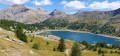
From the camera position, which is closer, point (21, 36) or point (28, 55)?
point (28, 55)

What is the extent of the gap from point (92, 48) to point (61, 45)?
64538 millimetres

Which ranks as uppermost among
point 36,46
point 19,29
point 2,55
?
point 19,29

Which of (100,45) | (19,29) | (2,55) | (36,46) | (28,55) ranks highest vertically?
(19,29)

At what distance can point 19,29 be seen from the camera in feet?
227

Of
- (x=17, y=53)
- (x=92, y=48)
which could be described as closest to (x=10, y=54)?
(x=17, y=53)

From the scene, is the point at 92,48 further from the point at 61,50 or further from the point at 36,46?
the point at 36,46

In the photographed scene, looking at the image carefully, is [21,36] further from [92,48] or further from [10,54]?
[92,48]

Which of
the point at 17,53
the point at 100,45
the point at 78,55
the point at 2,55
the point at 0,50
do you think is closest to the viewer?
the point at 2,55

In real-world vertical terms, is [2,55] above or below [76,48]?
above

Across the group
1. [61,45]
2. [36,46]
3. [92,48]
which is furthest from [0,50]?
[92,48]

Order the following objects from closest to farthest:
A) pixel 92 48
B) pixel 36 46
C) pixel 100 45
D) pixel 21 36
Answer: pixel 36 46, pixel 21 36, pixel 92 48, pixel 100 45

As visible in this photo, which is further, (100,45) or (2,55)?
(100,45)

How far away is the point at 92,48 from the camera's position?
11850cm

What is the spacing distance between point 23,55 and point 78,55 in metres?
29.0
